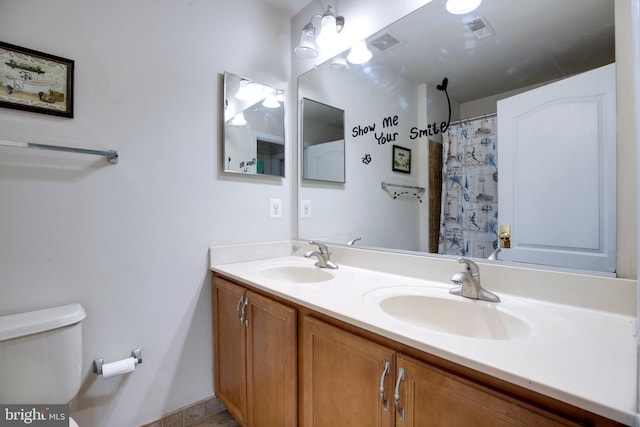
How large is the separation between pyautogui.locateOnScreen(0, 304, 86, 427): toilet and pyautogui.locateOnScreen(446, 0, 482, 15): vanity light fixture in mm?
1933

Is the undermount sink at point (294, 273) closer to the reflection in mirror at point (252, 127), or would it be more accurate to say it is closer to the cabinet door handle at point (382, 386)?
the reflection in mirror at point (252, 127)

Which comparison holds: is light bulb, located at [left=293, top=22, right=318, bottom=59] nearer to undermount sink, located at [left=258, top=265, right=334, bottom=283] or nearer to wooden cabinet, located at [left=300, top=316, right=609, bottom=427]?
undermount sink, located at [left=258, top=265, right=334, bottom=283]

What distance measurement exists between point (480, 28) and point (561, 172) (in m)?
0.65

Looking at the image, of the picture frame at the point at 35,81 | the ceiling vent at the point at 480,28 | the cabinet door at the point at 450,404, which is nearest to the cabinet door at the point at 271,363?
the cabinet door at the point at 450,404

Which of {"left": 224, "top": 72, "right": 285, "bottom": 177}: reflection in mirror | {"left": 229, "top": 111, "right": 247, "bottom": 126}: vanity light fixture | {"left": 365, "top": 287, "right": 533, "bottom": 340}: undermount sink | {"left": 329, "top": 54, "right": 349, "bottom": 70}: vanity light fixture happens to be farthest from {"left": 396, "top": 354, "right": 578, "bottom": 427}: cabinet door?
{"left": 329, "top": 54, "right": 349, "bottom": 70}: vanity light fixture

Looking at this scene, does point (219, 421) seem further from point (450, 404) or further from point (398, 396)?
point (450, 404)

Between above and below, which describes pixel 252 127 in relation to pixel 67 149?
above

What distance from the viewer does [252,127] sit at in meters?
1.73

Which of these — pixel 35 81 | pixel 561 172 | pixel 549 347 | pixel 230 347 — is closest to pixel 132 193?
pixel 35 81

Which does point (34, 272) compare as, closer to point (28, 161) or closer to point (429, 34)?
point (28, 161)

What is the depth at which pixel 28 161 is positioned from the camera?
1.13 metres

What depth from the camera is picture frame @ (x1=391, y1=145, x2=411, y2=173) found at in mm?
1412

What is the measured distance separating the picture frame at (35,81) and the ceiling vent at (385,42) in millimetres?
1394

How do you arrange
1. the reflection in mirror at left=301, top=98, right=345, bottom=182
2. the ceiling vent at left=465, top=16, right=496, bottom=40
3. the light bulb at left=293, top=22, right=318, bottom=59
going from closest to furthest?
the ceiling vent at left=465, top=16, right=496, bottom=40 < the light bulb at left=293, top=22, right=318, bottom=59 < the reflection in mirror at left=301, top=98, right=345, bottom=182
